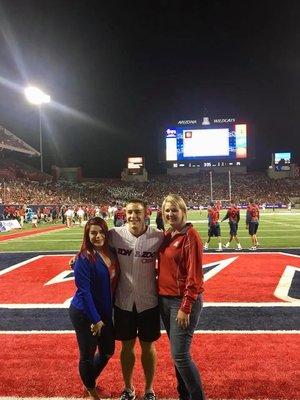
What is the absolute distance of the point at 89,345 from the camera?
3.77m

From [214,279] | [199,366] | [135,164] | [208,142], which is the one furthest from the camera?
[135,164]

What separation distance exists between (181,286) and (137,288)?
459 millimetres

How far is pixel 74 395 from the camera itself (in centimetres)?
412

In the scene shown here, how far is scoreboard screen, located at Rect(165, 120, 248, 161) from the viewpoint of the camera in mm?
56312

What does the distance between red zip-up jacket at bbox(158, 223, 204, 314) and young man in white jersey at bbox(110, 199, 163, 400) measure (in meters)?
0.15

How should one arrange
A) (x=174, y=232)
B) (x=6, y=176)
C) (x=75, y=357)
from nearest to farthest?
(x=174, y=232)
(x=75, y=357)
(x=6, y=176)

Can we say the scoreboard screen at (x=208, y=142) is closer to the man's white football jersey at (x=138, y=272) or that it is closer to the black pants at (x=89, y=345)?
the man's white football jersey at (x=138, y=272)

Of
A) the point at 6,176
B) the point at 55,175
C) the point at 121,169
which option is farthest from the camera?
the point at 121,169

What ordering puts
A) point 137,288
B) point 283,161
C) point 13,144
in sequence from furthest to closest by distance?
point 283,161, point 13,144, point 137,288

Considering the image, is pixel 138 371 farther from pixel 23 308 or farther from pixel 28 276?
pixel 28 276

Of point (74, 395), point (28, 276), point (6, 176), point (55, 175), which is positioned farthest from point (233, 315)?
point (55, 175)

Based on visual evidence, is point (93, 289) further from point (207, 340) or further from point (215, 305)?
point (215, 305)

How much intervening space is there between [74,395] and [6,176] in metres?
53.1

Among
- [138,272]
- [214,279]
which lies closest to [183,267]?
[138,272]
